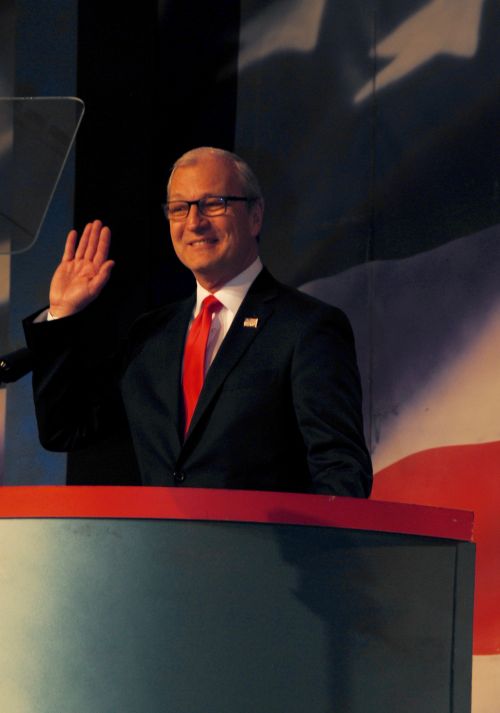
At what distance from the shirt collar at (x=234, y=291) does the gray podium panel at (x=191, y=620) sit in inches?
36.9

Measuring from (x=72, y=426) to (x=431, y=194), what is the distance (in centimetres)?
108

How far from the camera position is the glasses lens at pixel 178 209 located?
242cm

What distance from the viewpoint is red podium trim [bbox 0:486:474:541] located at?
1454 millimetres

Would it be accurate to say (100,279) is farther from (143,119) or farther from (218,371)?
(143,119)

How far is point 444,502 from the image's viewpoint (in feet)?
9.20

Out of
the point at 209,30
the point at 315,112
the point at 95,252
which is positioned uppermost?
the point at 209,30

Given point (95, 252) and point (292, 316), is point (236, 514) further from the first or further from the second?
point (95, 252)

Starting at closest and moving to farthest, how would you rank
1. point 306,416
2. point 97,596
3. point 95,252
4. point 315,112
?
point 97,596, point 306,416, point 95,252, point 315,112

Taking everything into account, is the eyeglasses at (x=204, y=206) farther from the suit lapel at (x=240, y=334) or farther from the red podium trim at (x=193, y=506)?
the red podium trim at (x=193, y=506)

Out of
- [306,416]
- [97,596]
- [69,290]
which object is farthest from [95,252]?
[97,596]

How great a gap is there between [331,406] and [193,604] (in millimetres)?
728

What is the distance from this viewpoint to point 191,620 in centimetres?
144

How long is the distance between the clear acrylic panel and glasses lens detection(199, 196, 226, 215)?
0.68 metres

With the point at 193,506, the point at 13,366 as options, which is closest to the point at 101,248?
the point at 13,366
